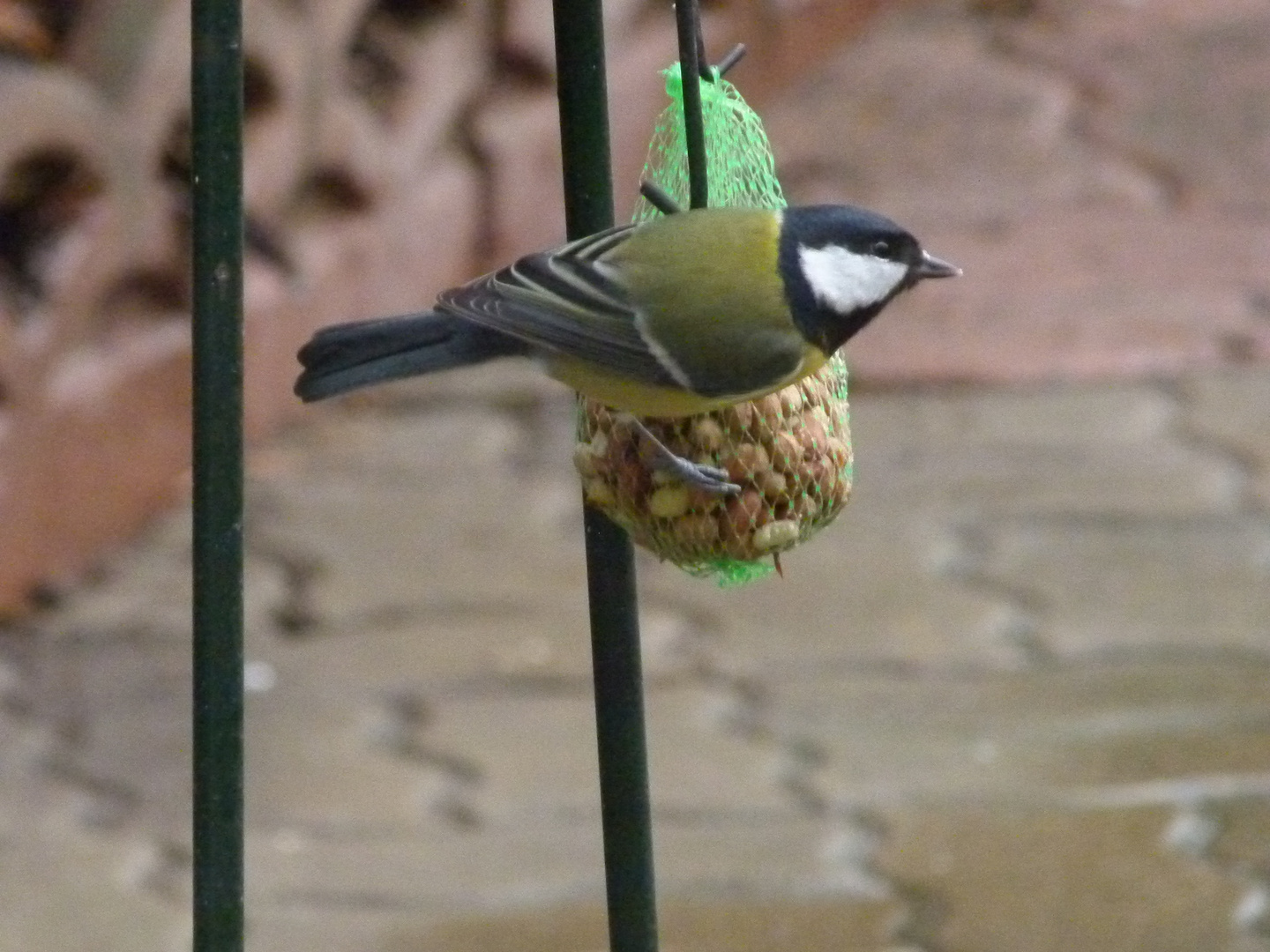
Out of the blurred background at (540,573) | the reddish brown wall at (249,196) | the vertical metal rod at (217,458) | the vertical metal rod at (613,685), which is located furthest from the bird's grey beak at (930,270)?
the reddish brown wall at (249,196)

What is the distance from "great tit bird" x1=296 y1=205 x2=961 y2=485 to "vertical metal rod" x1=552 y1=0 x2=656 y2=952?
0.45 metres

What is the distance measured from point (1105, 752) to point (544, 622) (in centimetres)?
130

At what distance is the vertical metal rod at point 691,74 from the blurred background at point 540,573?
2021 millimetres

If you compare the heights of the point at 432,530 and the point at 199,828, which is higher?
the point at 432,530

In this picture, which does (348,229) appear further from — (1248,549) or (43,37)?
(1248,549)

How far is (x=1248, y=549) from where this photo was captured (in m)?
5.35

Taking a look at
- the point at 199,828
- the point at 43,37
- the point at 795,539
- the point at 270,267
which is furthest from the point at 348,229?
the point at 199,828

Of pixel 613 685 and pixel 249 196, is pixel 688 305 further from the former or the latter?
pixel 249 196

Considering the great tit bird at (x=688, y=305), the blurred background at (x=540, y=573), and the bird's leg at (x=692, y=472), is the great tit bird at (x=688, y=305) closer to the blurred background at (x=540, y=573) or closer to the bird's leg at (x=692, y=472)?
the bird's leg at (x=692, y=472)

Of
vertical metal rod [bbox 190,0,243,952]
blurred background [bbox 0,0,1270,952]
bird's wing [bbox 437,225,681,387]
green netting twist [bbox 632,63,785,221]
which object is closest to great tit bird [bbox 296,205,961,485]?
bird's wing [bbox 437,225,681,387]

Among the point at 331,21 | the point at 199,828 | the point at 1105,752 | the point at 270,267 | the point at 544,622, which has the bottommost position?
the point at 199,828

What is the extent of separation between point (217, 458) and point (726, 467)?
3.02 feet

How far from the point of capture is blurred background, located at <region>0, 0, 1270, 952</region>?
4.16 m

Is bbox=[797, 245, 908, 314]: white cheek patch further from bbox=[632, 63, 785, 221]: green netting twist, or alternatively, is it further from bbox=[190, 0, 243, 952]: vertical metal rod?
bbox=[190, 0, 243, 952]: vertical metal rod
